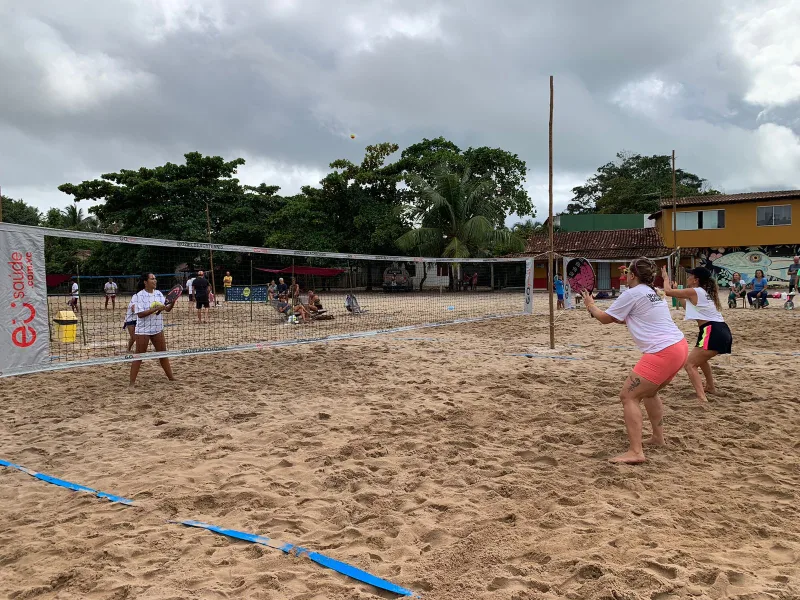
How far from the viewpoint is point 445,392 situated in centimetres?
552

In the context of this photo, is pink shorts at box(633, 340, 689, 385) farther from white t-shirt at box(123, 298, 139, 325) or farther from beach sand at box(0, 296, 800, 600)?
white t-shirt at box(123, 298, 139, 325)

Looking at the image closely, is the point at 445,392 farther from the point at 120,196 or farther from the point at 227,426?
the point at 120,196

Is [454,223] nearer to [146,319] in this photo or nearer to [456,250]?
[456,250]

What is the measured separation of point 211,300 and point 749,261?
2407cm

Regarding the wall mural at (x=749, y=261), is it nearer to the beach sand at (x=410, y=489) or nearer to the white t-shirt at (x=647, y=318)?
the beach sand at (x=410, y=489)

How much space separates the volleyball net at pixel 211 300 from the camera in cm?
457

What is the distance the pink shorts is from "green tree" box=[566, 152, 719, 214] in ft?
109

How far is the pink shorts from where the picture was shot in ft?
11.3

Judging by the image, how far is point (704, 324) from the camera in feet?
16.9

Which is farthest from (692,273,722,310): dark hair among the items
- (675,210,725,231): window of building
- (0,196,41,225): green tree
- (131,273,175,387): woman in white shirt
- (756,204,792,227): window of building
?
(0,196,41,225): green tree

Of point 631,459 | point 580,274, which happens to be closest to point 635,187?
point 580,274

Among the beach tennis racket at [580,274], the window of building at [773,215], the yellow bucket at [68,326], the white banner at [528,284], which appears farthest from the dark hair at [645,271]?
the window of building at [773,215]

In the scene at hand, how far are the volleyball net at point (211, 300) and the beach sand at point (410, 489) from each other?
116cm

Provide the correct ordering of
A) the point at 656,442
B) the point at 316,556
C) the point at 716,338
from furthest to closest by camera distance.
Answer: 1. the point at 716,338
2. the point at 656,442
3. the point at 316,556
